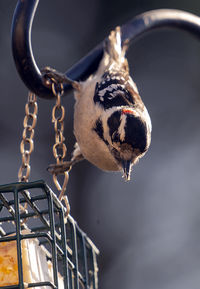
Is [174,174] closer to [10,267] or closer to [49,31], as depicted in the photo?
[49,31]

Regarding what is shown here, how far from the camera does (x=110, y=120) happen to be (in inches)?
111

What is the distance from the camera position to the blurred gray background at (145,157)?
4.66 meters

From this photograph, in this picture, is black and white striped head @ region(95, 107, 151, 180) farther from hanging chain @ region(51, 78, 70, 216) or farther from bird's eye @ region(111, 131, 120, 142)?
hanging chain @ region(51, 78, 70, 216)

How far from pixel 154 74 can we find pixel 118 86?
8.09 feet

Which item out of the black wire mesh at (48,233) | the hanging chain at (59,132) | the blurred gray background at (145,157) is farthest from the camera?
the blurred gray background at (145,157)

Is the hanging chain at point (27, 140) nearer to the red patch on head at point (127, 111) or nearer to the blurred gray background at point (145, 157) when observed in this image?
the red patch on head at point (127, 111)

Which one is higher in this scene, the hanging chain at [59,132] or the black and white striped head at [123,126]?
the black and white striped head at [123,126]

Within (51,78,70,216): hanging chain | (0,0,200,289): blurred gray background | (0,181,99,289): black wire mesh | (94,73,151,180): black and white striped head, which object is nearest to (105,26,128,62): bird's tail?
(94,73,151,180): black and white striped head

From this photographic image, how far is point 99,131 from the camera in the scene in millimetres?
2848

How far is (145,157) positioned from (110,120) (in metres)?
2.40

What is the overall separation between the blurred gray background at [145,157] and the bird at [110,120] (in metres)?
1.50

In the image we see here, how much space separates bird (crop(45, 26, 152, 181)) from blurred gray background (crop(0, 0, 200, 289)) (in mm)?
1501

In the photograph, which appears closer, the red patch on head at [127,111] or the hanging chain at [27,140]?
the hanging chain at [27,140]

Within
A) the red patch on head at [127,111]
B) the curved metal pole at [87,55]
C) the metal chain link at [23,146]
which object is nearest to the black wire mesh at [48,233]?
the metal chain link at [23,146]
